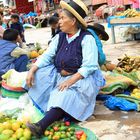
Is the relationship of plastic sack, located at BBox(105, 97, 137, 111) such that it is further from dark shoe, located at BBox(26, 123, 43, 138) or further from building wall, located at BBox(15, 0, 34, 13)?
building wall, located at BBox(15, 0, 34, 13)

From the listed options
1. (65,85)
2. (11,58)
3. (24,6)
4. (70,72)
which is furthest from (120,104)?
(24,6)

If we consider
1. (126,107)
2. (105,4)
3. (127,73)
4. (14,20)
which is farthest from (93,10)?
(126,107)

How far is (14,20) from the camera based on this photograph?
10875mm

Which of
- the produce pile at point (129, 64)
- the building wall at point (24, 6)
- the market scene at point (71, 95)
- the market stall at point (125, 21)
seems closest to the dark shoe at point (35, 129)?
the market scene at point (71, 95)

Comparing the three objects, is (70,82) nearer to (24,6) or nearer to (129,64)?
(129,64)

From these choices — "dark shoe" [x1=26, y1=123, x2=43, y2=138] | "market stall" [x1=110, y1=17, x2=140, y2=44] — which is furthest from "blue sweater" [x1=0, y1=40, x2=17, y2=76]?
"market stall" [x1=110, y1=17, x2=140, y2=44]

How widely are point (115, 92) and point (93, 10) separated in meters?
18.9

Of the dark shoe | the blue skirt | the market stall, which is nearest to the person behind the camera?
the dark shoe

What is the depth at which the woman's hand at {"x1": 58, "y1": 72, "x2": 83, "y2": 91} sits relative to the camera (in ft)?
12.5

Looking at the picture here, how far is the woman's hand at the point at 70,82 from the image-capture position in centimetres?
380

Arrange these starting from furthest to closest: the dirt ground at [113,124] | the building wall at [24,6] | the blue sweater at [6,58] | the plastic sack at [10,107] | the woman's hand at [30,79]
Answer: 1. the building wall at [24,6]
2. the blue sweater at [6,58]
3. the plastic sack at [10,107]
4. the woman's hand at [30,79]
5. the dirt ground at [113,124]

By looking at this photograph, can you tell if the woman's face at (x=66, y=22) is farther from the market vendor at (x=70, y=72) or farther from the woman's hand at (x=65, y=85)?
the woman's hand at (x=65, y=85)

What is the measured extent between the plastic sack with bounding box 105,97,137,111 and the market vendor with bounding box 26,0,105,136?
291 millimetres

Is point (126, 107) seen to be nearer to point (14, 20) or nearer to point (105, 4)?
point (14, 20)
